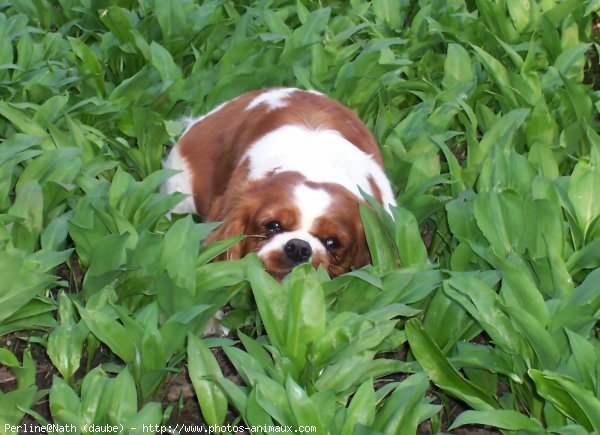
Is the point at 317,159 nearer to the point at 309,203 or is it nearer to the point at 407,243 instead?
the point at 309,203

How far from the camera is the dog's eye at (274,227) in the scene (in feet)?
13.0

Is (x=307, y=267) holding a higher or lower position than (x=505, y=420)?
higher

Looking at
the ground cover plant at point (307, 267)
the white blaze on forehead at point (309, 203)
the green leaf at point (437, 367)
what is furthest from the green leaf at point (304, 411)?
the white blaze on forehead at point (309, 203)

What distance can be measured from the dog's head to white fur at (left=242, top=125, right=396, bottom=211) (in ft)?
0.46

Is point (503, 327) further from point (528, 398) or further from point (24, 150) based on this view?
point (24, 150)

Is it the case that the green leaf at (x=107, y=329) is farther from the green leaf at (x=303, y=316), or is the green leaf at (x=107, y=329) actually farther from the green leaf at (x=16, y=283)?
the green leaf at (x=303, y=316)

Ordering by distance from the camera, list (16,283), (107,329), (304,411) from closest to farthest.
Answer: (304,411) → (107,329) → (16,283)

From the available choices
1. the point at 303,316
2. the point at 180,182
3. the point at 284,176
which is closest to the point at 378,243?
the point at 284,176

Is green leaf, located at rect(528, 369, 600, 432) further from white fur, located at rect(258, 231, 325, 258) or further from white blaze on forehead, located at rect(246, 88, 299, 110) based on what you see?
white blaze on forehead, located at rect(246, 88, 299, 110)

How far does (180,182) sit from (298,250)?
128 cm

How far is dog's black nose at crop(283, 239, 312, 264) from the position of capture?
3830 millimetres

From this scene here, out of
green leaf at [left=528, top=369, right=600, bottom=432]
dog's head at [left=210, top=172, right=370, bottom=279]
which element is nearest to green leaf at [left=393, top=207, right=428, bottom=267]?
dog's head at [left=210, top=172, right=370, bottom=279]

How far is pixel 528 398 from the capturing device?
136 inches

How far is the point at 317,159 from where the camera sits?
4.28 m
